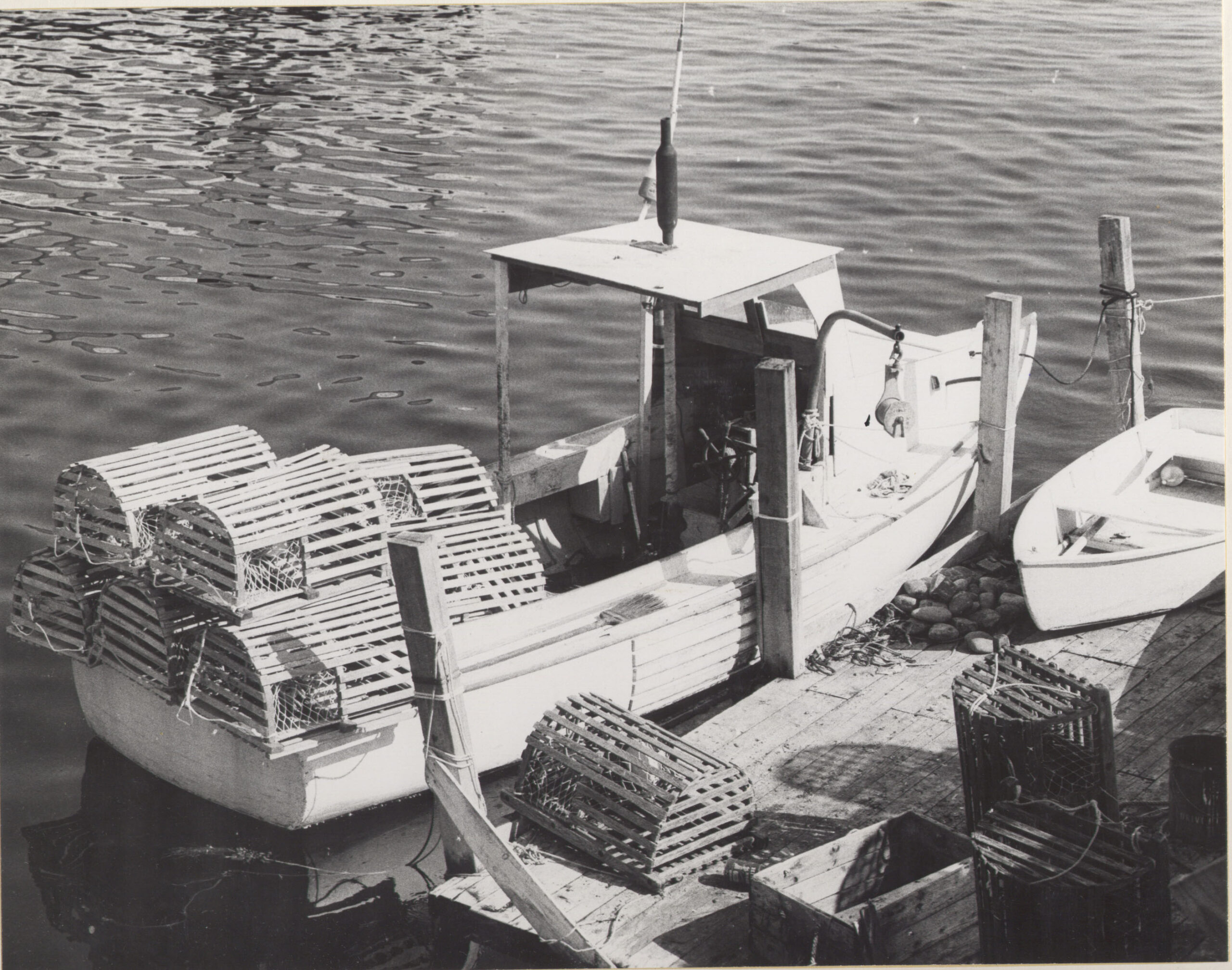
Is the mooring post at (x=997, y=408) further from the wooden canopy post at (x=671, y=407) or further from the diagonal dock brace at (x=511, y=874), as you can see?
the diagonal dock brace at (x=511, y=874)

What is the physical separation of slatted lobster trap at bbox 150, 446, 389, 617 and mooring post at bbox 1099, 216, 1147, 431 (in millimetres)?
5089

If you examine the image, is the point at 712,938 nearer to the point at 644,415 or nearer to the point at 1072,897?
the point at 1072,897

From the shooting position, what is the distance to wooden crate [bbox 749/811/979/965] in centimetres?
542

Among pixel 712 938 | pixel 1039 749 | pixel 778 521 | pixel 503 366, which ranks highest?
pixel 503 366

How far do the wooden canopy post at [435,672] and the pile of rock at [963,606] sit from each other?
2.95m

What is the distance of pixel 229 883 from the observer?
7117 millimetres

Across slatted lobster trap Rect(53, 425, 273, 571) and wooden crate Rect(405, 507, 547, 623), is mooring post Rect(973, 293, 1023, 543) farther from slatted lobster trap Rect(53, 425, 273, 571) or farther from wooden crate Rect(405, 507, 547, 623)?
slatted lobster trap Rect(53, 425, 273, 571)

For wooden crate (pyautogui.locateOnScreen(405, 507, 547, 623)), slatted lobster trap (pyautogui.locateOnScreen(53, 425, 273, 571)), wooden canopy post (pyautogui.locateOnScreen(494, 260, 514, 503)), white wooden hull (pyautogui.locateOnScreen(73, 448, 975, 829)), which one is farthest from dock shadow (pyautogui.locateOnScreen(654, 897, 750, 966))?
wooden canopy post (pyautogui.locateOnScreen(494, 260, 514, 503))

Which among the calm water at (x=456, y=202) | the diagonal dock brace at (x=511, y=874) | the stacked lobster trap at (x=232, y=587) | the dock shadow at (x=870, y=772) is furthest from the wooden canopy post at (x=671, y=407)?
the diagonal dock brace at (x=511, y=874)

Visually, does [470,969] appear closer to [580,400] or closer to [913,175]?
[580,400]

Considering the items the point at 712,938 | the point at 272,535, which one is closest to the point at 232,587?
the point at 272,535

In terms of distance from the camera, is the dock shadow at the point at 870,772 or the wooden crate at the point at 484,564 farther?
the wooden crate at the point at 484,564

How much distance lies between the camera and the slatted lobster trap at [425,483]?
25.9 feet

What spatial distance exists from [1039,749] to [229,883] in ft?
12.6
